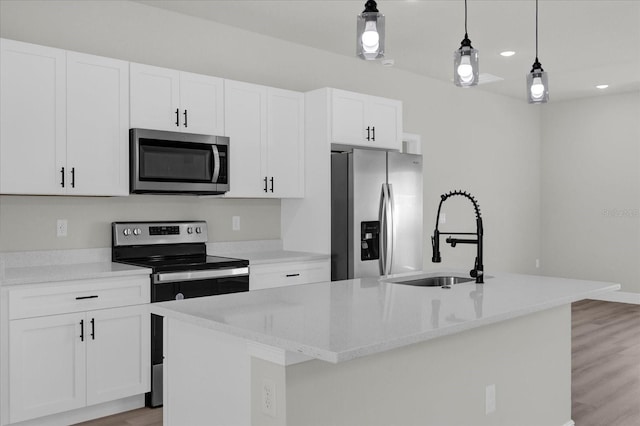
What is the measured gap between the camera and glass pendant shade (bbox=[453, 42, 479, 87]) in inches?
110

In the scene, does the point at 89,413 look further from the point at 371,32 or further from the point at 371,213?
the point at 371,32

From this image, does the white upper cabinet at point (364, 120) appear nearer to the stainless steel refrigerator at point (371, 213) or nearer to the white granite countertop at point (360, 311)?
the stainless steel refrigerator at point (371, 213)

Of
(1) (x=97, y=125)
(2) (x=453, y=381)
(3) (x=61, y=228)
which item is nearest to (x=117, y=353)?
(3) (x=61, y=228)

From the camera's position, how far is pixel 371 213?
182 inches

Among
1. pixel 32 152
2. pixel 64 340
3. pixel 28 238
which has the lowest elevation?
pixel 64 340

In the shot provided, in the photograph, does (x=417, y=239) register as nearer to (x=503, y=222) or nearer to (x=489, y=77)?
(x=489, y=77)

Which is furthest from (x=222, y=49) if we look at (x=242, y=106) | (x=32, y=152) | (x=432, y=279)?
(x=432, y=279)

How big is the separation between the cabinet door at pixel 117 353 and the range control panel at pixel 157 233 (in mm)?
660

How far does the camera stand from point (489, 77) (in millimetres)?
6535

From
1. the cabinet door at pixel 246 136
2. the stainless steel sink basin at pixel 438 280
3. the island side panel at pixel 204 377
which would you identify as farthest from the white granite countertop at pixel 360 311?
the cabinet door at pixel 246 136

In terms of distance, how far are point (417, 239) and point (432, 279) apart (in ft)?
5.83

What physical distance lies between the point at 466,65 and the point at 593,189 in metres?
5.83

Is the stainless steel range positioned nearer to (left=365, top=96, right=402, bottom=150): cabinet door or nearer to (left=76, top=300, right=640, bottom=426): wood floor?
(left=76, top=300, right=640, bottom=426): wood floor

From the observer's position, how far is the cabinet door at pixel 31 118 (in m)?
3.24
